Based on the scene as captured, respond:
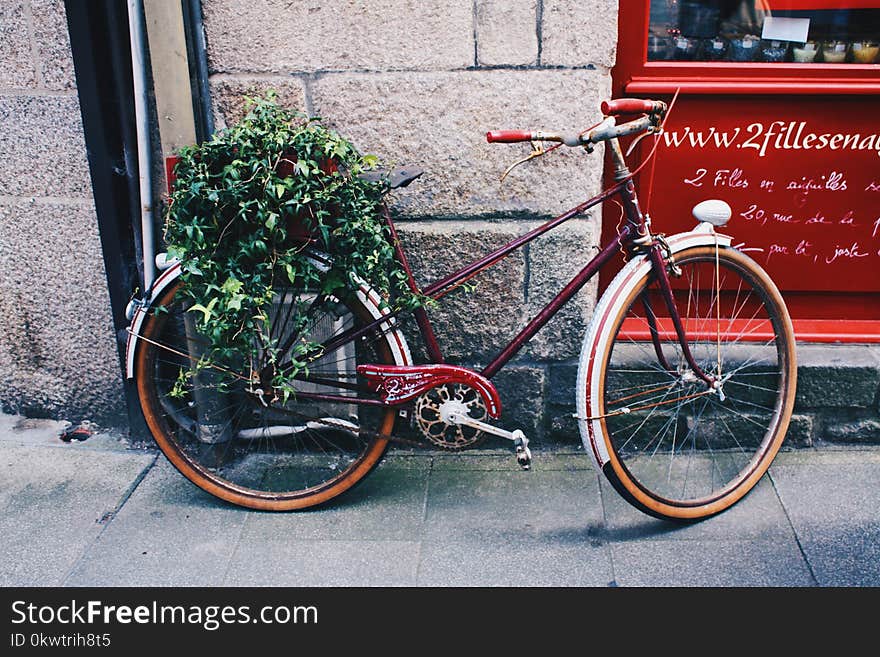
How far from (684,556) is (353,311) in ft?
4.82

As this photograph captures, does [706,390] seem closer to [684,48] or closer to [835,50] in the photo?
[684,48]

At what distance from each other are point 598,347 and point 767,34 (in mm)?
1584

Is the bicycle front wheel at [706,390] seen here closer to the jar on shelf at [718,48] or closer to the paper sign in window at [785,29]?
the jar on shelf at [718,48]

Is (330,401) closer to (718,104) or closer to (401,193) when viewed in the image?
(401,193)

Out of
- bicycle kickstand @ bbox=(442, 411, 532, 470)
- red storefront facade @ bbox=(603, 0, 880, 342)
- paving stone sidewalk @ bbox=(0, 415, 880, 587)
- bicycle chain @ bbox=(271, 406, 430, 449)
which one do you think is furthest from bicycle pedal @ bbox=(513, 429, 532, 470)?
red storefront facade @ bbox=(603, 0, 880, 342)

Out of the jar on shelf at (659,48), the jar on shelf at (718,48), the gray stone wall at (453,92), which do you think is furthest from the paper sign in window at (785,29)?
the gray stone wall at (453,92)

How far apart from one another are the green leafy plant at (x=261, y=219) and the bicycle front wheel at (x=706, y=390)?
122 cm

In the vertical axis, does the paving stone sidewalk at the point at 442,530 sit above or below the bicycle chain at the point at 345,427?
below

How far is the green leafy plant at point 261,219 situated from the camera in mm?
2834

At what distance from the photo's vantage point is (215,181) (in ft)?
9.40

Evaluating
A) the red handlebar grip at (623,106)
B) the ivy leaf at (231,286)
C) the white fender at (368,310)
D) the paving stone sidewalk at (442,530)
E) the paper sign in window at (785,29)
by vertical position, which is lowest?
the paving stone sidewalk at (442,530)

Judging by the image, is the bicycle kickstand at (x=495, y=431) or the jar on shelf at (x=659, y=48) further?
the jar on shelf at (x=659, y=48)
